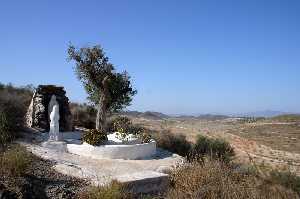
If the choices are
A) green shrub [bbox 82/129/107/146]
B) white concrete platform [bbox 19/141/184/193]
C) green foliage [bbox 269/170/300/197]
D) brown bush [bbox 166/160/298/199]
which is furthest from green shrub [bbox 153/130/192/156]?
brown bush [bbox 166/160/298/199]

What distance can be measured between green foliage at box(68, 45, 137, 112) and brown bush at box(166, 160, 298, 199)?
13.2 meters

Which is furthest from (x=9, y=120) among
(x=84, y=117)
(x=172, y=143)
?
(x=84, y=117)

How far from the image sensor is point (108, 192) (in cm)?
1038

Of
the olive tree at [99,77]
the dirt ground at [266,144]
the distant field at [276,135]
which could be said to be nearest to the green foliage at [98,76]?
the olive tree at [99,77]

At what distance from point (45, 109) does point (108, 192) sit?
13995 mm

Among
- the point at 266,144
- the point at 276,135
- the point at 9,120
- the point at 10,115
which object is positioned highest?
the point at 10,115

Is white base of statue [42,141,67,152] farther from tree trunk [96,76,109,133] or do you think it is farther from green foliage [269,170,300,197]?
green foliage [269,170,300,197]

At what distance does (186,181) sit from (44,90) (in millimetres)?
13982

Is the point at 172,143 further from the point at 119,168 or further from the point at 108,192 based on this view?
the point at 108,192

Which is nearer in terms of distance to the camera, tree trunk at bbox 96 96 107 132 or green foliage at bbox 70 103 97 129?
tree trunk at bbox 96 96 107 132

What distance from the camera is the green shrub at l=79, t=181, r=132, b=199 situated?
33.9 feet

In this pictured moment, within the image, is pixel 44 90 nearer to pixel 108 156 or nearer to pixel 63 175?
pixel 108 156

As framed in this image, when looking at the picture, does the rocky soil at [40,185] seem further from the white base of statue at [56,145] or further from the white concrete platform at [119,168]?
the white base of statue at [56,145]

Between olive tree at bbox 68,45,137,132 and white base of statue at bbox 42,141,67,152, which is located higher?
olive tree at bbox 68,45,137,132
